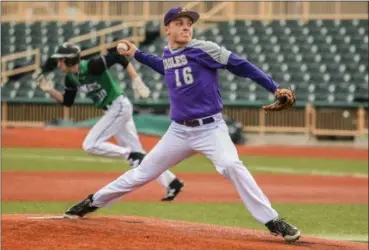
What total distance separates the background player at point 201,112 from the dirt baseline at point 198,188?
19.3 feet

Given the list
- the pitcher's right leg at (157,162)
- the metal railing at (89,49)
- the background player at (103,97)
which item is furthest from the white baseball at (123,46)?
the metal railing at (89,49)

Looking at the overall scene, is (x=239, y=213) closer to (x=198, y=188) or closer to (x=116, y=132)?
(x=116, y=132)

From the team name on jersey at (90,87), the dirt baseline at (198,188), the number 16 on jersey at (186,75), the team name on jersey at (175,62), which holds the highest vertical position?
the team name on jersey at (175,62)

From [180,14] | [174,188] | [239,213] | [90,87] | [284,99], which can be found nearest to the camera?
[284,99]

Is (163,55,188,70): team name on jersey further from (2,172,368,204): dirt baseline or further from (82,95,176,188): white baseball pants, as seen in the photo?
(2,172,368,204): dirt baseline

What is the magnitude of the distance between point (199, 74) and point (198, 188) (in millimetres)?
8108

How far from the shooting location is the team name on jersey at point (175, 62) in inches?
303

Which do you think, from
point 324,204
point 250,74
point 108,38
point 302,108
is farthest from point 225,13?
point 250,74

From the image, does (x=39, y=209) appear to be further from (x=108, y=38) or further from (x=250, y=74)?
(x=108, y=38)

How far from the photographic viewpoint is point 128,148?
38.8 feet

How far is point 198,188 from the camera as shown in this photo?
1563 cm

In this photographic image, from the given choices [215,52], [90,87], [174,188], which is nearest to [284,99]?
[215,52]

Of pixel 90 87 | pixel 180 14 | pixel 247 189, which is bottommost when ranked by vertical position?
pixel 247 189

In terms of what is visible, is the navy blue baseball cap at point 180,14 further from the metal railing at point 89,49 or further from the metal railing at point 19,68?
the metal railing at point 19,68
